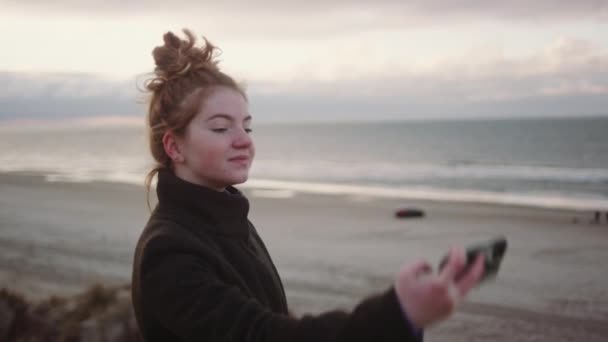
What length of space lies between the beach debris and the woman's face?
10.4 ft

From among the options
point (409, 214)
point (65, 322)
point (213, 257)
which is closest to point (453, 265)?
point (213, 257)

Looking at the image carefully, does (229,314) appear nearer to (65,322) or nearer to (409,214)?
(65,322)

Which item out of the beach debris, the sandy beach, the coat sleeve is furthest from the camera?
the sandy beach

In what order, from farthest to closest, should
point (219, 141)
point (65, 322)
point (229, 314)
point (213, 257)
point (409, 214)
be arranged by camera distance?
point (409, 214) < point (65, 322) < point (219, 141) < point (213, 257) < point (229, 314)

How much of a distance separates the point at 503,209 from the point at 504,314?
40.4 ft

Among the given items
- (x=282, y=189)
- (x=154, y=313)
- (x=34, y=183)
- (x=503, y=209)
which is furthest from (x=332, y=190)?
(x=154, y=313)

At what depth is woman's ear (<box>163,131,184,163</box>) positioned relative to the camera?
5.97 feet

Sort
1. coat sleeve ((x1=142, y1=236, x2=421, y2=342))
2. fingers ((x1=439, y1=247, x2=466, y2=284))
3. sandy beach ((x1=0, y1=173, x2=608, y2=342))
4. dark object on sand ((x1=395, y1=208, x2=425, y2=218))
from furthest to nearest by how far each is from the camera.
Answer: dark object on sand ((x1=395, y1=208, x2=425, y2=218)), sandy beach ((x1=0, y1=173, x2=608, y2=342)), coat sleeve ((x1=142, y1=236, x2=421, y2=342)), fingers ((x1=439, y1=247, x2=466, y2=284))

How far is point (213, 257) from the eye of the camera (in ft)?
5.21

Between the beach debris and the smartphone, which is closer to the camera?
the smartphone

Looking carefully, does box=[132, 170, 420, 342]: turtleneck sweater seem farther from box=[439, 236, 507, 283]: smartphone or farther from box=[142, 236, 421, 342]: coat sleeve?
box=[439, 236, 507, 283]: smartphone

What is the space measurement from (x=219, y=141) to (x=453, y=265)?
0.90m

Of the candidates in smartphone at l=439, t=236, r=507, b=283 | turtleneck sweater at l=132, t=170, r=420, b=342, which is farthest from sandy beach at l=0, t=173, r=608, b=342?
smartphone at l=439, t=236, r=507, b=283

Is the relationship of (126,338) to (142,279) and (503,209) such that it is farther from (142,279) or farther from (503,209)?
(503,209)
